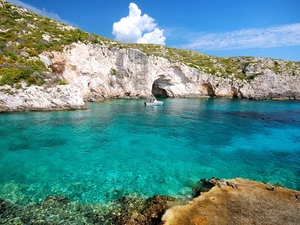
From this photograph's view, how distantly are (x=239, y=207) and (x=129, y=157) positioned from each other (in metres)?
8.63

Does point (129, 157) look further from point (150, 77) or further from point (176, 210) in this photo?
point (150, 77)

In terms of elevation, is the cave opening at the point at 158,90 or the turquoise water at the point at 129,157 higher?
the cave opening at the point at 158,90

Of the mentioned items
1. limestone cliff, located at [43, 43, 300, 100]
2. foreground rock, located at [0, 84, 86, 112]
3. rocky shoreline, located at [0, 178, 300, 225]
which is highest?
limestone cliff, located at [43, 43, 300, 100]

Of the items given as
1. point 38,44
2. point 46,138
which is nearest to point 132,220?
point 46,138

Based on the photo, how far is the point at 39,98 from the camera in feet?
97.7

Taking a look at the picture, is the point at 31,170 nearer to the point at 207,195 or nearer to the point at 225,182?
the point at 207,195

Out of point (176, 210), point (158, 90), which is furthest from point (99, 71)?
point (176, 210)

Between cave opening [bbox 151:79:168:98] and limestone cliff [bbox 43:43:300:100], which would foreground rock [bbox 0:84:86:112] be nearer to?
limestone cliff [bbox 43:43:300:100]

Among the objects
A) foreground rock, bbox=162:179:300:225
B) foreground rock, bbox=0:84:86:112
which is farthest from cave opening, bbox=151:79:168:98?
foreground rock, bbox=162:179:300:225

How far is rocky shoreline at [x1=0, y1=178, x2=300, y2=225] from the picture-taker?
7.55 meters

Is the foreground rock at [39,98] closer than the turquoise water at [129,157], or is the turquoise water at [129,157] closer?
the turquoise water at [129,157]

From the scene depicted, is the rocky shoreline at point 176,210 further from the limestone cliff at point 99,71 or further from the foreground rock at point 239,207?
the limestone cliff at point 99,71

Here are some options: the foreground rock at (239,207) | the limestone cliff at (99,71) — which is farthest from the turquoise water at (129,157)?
the limestone cliff at (99,71)

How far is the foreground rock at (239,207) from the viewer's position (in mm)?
7406
